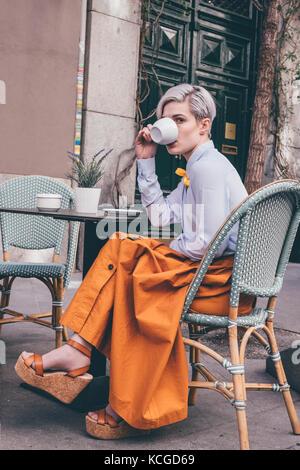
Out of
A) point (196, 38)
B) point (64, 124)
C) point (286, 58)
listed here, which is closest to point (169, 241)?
point (64, 124)

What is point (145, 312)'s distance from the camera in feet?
6.58

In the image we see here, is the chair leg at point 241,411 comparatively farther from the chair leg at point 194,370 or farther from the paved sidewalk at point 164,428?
the chair leg at point 194,370

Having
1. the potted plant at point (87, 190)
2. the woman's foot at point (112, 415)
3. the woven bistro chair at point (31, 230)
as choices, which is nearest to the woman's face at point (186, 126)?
the potted plant at point (87, 190)

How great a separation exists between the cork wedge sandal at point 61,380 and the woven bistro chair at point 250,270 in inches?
15.9

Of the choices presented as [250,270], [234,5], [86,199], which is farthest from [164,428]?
[234,5]

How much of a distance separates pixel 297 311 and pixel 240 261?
120 inches

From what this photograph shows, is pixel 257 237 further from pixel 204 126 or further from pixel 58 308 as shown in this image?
pixel 58 308

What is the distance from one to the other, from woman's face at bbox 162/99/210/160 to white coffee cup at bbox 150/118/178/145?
0.12ft

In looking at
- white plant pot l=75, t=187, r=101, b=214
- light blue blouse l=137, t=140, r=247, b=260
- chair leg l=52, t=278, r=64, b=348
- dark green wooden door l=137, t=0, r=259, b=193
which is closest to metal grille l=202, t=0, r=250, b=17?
dark green wooden door l=137, t=0, r=259, b=193

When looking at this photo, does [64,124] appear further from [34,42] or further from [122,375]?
[122,375]

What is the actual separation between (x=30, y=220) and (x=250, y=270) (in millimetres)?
1939

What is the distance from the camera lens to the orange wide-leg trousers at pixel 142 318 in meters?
2.00

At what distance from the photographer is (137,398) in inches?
79.4

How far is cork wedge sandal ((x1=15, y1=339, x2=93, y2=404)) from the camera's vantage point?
2111 mm
